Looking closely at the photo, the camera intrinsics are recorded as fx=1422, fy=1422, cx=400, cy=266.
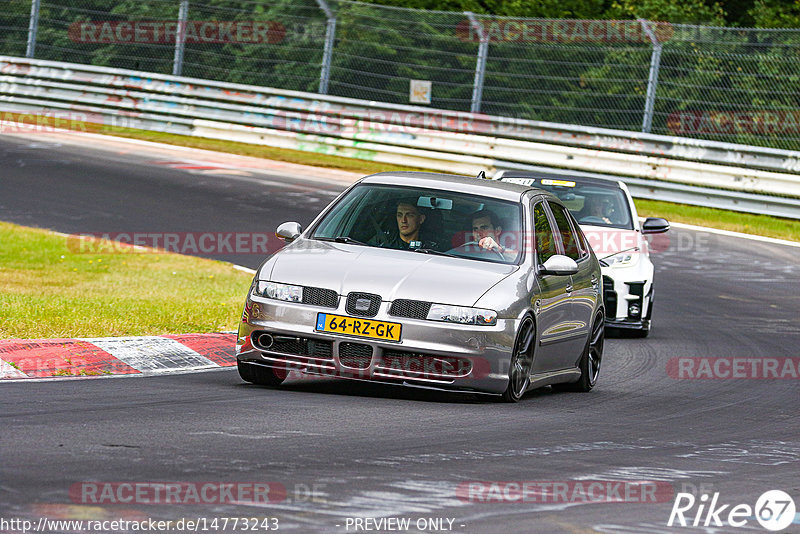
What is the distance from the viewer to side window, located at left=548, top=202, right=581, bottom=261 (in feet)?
34.7

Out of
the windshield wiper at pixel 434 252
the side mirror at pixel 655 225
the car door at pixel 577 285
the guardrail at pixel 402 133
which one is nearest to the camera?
the windshield wiper at pixel 434 252

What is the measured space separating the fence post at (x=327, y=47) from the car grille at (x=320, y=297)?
60.1ft

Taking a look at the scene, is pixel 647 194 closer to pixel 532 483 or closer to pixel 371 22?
pixel 371 22

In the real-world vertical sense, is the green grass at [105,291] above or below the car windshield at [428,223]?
below

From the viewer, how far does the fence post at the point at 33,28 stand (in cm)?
2855

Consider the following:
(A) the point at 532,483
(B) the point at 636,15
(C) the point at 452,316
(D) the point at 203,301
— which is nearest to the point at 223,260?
(D) the point at 203,301

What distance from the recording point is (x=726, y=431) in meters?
8.69

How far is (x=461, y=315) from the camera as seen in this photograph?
870cm

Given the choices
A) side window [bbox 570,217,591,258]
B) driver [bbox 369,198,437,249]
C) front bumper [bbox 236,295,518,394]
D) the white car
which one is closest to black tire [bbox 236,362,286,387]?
front bumper [bbox 236,295,518,394]

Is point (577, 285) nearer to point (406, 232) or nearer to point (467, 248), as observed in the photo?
point (467, 248)

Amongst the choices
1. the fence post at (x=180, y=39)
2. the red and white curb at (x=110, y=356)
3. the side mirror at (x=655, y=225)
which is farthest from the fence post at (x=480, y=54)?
the red and white curb at (x=110, y=356)

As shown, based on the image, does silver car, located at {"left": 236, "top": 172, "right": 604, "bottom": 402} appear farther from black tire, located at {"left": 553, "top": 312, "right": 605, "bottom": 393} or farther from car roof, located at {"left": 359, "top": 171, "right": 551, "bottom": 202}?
black tire, located at {"left": 553, "top": 312, "right": 605, "bottom": 393}

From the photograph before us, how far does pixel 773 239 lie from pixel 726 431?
1369cm

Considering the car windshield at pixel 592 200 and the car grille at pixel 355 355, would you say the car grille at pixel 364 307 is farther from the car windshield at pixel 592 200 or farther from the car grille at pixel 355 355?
the car windshield at pixel 592 200
